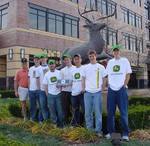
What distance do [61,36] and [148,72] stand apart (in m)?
22.4

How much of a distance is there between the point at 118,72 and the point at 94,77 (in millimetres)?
670

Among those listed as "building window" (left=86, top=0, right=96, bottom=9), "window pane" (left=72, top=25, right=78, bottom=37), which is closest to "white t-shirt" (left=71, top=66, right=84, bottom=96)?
"window pane" (left=72, top=25, right=78, bottom=37)

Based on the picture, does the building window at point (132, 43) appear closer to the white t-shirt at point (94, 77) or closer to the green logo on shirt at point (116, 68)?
the white t-shirt at point (94, 77)

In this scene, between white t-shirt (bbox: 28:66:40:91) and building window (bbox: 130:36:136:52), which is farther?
building window (bbox: 130:36:136:52)

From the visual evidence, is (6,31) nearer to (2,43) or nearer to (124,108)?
(2,43)

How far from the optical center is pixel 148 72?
164ft

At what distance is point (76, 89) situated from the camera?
8977 millimetres

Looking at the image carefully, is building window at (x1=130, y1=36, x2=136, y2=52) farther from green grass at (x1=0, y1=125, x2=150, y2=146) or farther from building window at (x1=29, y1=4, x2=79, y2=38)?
green grass at (x1=0, y1=125, x2=150, y2=146)

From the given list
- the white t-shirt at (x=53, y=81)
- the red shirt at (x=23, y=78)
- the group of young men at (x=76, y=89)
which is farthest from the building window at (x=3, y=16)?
the white t-shirt at (x=53, y=81)

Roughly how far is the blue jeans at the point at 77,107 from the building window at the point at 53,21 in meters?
19.8

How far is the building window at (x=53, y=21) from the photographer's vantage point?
28.7m

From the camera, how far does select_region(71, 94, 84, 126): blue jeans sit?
29.7 feet

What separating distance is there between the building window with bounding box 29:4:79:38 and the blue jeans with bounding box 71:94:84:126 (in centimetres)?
1979

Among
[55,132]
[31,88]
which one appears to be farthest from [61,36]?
[55,132]
